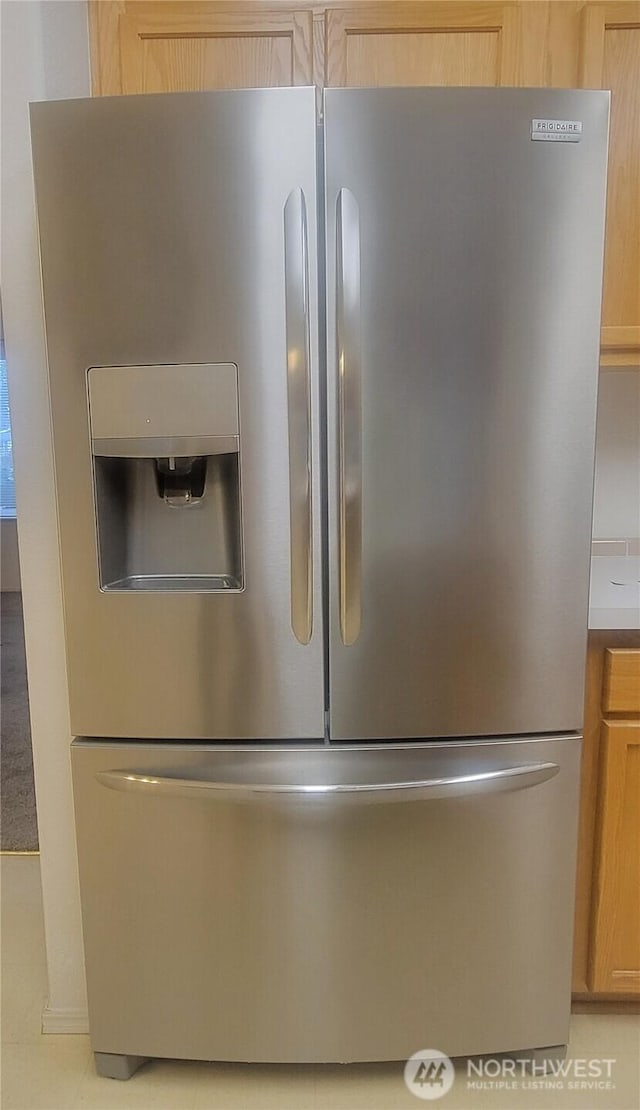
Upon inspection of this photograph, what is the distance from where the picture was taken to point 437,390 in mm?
1233

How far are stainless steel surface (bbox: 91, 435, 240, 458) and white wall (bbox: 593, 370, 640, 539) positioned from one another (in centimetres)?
116

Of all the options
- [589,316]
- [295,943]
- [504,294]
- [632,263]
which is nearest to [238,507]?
[504,294]

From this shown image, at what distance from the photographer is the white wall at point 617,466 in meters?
1.98

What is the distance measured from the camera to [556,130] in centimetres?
118

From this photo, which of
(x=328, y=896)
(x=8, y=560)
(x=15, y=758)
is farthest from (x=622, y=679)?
(x=8, y=560)

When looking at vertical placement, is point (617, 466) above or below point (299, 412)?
below

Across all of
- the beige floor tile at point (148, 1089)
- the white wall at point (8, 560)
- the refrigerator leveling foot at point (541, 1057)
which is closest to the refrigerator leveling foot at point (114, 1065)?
the beige floor tile at point (148, 1089)

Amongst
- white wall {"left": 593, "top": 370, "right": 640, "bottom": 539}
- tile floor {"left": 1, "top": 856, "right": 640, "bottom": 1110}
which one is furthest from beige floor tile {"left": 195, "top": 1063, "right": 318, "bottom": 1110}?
white wall {"left": 593, "top": 370, "right": 640, "bottom": 539}

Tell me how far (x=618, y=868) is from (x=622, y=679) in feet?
1.28

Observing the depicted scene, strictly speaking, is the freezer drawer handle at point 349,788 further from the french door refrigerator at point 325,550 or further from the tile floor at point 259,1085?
the tile floor at point 259,1085

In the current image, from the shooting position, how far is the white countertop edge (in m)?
1.42

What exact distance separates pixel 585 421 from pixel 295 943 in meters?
1.05

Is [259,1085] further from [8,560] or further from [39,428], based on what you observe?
[8,560]

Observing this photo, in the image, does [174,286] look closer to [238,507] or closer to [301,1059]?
[238,507]
